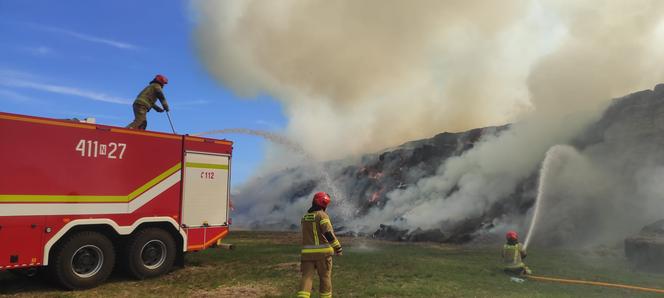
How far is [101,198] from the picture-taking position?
30.7ft

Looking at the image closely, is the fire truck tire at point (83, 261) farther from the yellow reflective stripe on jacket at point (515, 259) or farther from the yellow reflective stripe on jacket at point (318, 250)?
the yellow reflective stripe on jacket at point (515, 259)

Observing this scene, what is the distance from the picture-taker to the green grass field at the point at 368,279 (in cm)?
899

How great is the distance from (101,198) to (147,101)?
2.83m

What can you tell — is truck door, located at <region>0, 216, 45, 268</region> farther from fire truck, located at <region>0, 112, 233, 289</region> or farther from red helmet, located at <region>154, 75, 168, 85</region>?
red helmet, located at <region>154, 75, 168, 85</region>

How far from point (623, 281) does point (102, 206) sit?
40.1 ft

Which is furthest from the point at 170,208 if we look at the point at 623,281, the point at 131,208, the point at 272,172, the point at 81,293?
the point at 272,172

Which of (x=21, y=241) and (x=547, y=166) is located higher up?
(x=547, y=166)

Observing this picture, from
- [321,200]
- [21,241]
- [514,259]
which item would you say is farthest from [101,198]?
[514,259]

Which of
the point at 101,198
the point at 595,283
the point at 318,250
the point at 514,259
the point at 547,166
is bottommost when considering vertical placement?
the point at 595,283

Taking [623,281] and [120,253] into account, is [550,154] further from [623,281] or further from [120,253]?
[120,253]

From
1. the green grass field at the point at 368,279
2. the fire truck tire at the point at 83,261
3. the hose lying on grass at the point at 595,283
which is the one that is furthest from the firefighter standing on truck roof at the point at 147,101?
the hose lying on grass at the point at 595,283

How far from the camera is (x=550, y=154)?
28156 mm

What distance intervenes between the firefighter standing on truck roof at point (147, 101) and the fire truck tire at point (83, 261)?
288 centimetres

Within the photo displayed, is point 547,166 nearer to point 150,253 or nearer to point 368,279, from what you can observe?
point 368,279
